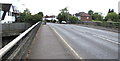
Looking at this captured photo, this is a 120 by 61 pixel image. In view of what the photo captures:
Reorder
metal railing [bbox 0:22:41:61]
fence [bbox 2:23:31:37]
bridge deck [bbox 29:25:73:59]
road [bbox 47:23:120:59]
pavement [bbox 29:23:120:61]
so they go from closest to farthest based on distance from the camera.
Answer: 1. metal railing [bbox 0:22:41:61]
2. bridge deck [bbox 29:25:73:59]
3. pavement [bbox 29:23:120:61]
4. road [bbox 47:23:120:59]
5. fence [bbox 2:23:31:37]

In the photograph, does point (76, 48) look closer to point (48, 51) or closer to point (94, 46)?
point (94, 46)

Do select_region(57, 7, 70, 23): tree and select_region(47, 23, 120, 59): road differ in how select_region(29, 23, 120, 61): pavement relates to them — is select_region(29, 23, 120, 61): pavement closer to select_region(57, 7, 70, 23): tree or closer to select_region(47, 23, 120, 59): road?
select_region(47, 23, 120, 59): road

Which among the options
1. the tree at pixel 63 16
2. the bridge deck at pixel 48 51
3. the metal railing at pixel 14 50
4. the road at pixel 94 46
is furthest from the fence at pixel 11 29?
the tree at pixel 63 16

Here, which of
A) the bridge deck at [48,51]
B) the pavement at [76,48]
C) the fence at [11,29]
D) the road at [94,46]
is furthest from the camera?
the fence at [11,29]

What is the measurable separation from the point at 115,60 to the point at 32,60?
3.33 m

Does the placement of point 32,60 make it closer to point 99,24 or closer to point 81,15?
point 99,24

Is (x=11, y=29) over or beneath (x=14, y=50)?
beneath

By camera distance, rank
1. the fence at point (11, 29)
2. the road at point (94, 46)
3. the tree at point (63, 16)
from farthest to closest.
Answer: the tree at point (63, 16), the fence at point (11, 29), the road at point (94, 46)

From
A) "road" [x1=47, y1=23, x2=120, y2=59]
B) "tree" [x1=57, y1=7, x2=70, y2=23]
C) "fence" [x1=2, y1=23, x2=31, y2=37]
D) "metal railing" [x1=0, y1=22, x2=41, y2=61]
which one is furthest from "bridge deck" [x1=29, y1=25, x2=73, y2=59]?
"tree" [x1=57, y1=7, x2=70, y2=23]

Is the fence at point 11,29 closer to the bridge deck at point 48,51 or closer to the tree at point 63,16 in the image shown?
the bridge deck at point 48,51

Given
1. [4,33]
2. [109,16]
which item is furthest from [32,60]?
[109,16]

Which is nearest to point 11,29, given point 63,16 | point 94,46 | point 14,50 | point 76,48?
point 94,46

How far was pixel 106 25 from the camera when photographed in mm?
41688

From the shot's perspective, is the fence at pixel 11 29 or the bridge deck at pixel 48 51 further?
the fence at pixel 11 29
